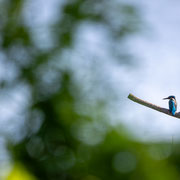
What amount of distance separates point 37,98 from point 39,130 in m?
0.67

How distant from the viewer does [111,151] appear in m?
5.15

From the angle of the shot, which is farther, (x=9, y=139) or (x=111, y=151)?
(x=9, y=139)

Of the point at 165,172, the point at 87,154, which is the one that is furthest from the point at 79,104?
the point at 165,172

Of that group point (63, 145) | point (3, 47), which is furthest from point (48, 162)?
point (3, 47)

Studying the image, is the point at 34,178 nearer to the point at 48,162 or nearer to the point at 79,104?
the point at 48,162

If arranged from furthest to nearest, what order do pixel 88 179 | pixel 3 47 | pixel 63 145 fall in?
pixel 3 47 < pixel 63 145 < pixel 88 179

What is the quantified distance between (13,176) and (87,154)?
4.61ft

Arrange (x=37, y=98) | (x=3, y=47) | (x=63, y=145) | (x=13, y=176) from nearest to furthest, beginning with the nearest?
(x=13, y=176) → (x=63, y=145) → (x=37, y=98) → (x=3, y=47)

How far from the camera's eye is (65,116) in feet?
20.2

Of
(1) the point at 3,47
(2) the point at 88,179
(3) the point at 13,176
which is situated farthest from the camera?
(1) the point at 3,47

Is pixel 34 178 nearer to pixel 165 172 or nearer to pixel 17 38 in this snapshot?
pixel 165 172

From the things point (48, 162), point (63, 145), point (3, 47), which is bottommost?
point (48, 162)

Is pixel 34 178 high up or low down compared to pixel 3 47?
down

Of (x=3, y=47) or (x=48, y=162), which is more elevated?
(x=3, y=47)
